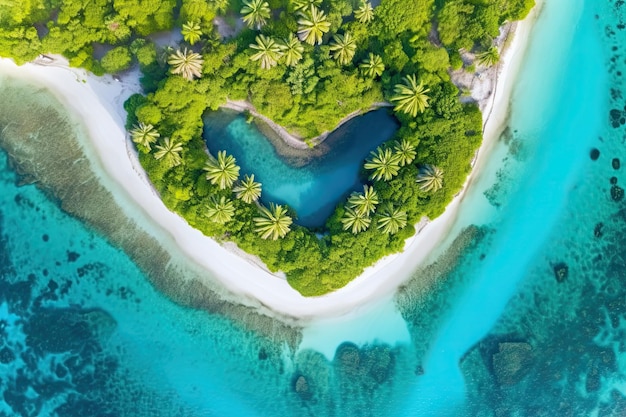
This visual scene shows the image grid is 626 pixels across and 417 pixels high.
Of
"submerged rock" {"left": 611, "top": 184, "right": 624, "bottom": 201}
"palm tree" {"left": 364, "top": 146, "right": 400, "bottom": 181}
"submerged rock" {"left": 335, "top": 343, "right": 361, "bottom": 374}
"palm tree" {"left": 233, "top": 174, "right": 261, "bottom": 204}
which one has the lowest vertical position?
"submerged rock" {"left": 335, "top": 343, "right": 361, "bottom": 374}

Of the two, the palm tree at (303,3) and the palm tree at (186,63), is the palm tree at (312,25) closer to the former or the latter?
the palm tree at (303,3)

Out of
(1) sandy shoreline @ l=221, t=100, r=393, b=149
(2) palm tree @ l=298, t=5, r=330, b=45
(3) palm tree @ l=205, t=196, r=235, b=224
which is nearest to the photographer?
(2) palm tree @ l=298, t=5, r=330, b=45

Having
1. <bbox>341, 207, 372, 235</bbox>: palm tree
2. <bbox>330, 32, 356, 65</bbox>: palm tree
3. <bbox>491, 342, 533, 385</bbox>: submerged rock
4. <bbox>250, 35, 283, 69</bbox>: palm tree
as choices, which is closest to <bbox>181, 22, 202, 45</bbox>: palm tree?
<bbox>250, 35, 283, 69</bbox>: palm tree

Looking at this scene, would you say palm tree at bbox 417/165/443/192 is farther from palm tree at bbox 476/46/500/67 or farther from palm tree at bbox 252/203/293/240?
palm tree at bbox 252/203/293/240

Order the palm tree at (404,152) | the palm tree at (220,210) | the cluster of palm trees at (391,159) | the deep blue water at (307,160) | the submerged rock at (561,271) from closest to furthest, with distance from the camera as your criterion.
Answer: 1. the palm tree at (220,210)
2. the cluster of palm trees at (391,159)
3. the palm tree at (404,152)
4. the deep blue water at (307,160)
5. the submerged rock at (561,271)

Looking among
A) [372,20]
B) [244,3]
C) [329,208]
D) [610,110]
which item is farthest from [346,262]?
[610,110]

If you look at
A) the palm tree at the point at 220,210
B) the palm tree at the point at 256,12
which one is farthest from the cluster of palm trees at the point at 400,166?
the palm tree at the point at 256,12
